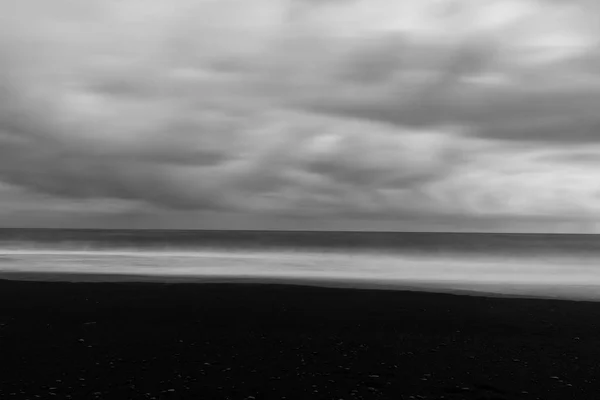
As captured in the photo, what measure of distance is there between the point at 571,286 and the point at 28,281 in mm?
36091

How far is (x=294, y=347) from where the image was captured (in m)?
16.2

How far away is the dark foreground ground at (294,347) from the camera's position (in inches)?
489

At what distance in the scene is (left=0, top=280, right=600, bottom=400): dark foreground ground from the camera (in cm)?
1242

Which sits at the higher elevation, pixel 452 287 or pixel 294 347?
pixel 452 287

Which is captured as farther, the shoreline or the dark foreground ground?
the shoreline

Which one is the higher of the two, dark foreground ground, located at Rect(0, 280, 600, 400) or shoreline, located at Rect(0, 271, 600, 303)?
shoreline, located at Rect(0, 271, 600, 303)

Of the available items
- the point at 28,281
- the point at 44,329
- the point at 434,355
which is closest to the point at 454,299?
the point at 434,355

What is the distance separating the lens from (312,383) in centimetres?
1275

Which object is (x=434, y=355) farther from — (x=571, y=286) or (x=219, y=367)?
(x=571, y=286)

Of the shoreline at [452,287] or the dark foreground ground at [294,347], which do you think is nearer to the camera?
the dark foreground ground at [294,347]

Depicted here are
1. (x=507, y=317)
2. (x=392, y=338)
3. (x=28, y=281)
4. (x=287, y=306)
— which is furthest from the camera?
(x=28, y=281)

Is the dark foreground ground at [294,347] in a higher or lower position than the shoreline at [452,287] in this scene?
lower

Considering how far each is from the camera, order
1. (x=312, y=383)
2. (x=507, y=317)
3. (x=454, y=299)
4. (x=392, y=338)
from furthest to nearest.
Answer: (x=454, y=299) < (x=507, y=317) < (x=392, y=338) < (x=312, y=383)

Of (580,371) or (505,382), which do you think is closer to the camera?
(505,382)
